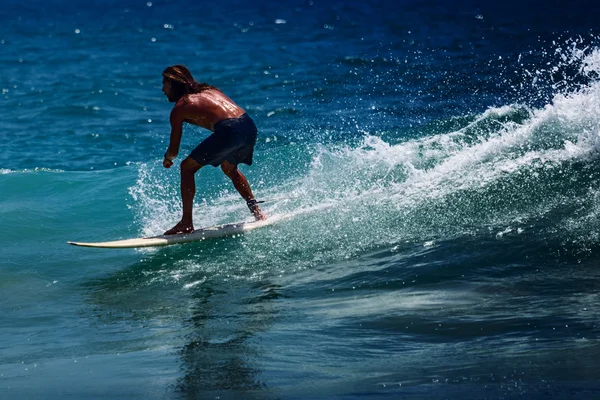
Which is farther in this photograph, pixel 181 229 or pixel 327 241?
pixel 181 229

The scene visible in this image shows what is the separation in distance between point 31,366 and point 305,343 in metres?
1.55

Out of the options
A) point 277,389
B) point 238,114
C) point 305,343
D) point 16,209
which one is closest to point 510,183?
point 238,114

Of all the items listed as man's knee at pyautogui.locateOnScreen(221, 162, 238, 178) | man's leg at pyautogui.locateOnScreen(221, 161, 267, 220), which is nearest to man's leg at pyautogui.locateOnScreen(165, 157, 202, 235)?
man's knee at pyautogui.locateOnScreen(221, 162, 238, 178)

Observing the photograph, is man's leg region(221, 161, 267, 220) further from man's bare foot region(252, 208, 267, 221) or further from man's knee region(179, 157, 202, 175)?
man's knee region(179, 157, 202, 175)

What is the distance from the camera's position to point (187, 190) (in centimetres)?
→ 745

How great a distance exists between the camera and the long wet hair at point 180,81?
23.4 ft

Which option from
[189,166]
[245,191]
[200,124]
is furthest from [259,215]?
[200,124]

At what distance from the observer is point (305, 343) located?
4754 mm

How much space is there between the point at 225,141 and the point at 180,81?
0.61 metres

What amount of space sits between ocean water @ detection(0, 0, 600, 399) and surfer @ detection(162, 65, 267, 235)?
673 mm

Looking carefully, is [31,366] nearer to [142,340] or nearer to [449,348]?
[142,340]

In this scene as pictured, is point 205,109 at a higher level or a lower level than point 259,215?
higher

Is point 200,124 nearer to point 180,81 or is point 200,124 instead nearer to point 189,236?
point 180,81

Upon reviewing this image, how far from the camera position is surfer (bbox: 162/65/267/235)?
282 inches
